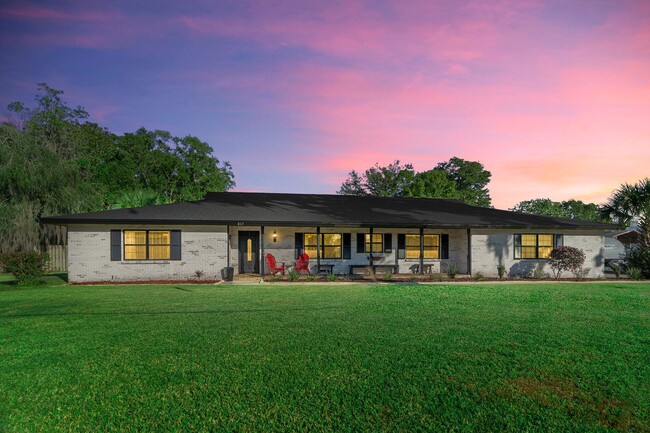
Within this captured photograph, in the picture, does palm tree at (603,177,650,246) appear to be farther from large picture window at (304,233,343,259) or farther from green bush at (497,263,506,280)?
large picture window at (304,233,343,259)

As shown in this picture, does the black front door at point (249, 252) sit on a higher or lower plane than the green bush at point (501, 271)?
higher

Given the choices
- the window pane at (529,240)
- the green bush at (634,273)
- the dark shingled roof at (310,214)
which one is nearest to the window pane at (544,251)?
the window pane at (529,240)

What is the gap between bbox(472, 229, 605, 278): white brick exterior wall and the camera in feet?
61.0

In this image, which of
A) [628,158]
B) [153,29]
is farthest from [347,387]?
[628,158]

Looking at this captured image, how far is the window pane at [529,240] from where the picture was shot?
18984mm

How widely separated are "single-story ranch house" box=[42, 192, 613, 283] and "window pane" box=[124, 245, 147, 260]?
0.13ft

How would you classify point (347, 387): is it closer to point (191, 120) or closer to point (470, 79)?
point (470, 79)

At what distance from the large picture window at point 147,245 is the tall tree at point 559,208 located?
181 ft

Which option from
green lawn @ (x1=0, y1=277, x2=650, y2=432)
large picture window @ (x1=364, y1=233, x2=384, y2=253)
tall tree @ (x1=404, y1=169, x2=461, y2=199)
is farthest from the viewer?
tall tree @ (x1=404, y1=169, x2=461, y2=199)

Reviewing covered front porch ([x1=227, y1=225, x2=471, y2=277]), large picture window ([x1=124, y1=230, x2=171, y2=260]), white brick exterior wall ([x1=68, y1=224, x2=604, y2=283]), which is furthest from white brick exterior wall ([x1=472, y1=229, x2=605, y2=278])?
large picture window ([x1=124, y1=230, x2=171, y2=260])

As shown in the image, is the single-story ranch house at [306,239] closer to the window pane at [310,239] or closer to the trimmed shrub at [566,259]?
the window pane at [310,239]

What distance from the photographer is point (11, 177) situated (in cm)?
2148

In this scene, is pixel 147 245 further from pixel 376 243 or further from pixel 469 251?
pixel 469 251

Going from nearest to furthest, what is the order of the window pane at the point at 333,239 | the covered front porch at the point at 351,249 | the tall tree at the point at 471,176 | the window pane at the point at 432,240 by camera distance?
the covered front porch at the point at 351,249 → the window pane at the point at 333,239 → the window pane at the point at 432,240 → the tall tree at the point at 471,176
